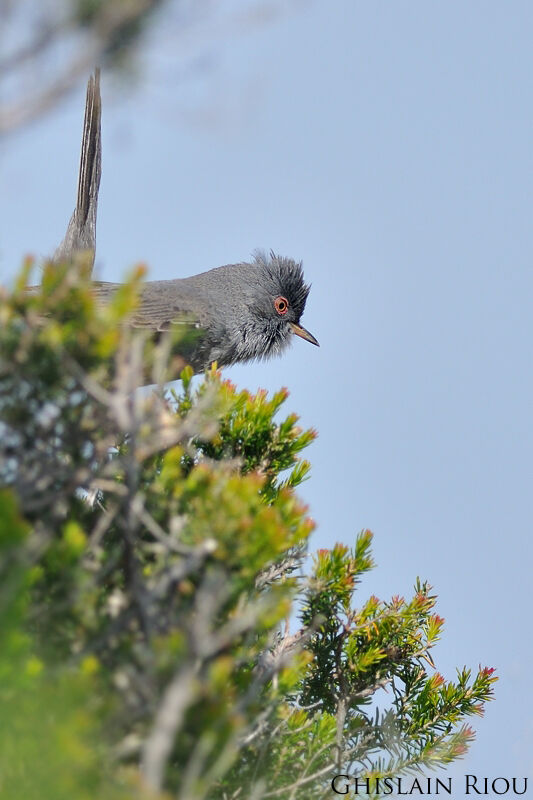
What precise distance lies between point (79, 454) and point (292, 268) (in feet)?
15.8

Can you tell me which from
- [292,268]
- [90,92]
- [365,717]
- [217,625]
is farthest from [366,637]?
[90,92]

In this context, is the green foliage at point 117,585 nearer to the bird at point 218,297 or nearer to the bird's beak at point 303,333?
the bird at point 218,297

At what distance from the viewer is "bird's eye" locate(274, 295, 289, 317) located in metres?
6.44

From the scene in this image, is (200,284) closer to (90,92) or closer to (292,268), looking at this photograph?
(292,268)

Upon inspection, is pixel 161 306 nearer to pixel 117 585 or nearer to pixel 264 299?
pixel 264 299

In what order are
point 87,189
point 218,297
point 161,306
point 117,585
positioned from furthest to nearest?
point 218,297
point 87,189
point 161,306
point 117,585

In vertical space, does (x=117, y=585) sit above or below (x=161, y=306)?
below

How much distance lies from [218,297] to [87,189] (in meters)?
1.26

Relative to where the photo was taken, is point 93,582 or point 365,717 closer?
point 93,582

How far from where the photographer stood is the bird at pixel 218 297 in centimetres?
589

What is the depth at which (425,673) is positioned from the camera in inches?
120

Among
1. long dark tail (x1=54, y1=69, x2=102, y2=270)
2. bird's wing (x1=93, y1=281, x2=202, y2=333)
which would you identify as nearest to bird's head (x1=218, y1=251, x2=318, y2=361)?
bird's wing (x1=93, y1=281, x2=202, y2=333)

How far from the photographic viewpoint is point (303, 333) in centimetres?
669

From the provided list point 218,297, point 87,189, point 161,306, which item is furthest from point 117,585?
point 87,189
